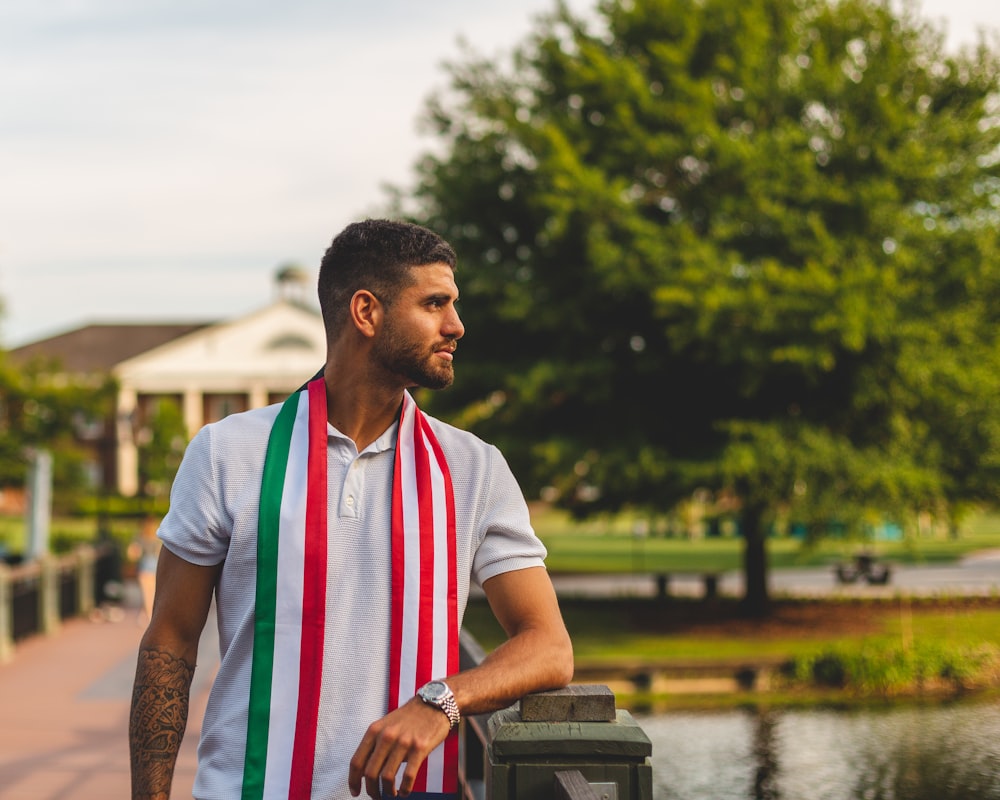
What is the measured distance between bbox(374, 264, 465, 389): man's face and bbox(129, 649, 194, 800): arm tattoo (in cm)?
60

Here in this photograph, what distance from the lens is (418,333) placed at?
2.09 meters

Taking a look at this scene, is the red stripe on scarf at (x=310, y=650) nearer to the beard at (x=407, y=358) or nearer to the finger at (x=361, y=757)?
the finger at (x=361, y=757)

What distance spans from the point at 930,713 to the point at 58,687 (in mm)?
8962

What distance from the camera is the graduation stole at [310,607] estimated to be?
1.95 metres

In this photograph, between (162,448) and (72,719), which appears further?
(162,448)

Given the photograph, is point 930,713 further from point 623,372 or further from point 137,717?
point 137,717

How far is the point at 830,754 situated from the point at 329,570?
9.82 meters

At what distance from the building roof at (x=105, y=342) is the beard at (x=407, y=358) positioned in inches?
2883

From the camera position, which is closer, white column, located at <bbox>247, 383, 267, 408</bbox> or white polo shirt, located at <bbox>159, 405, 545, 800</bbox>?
white polo shirt, located at <bbox>159, 405, 545, 800</bbox>

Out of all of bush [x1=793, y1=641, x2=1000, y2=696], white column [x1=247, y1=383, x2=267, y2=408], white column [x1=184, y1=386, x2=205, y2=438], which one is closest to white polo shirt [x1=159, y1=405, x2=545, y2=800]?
bush [x1=793, y1=641, x2=1000, y2=696]

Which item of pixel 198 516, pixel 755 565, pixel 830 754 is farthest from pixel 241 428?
pixel 755 565

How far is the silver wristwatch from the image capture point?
1.88m

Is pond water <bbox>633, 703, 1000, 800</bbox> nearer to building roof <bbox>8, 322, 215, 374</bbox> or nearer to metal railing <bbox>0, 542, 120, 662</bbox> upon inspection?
metal railing <bbox>0, 542, 120, 662</bbox>

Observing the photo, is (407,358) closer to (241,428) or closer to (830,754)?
(241,428)
